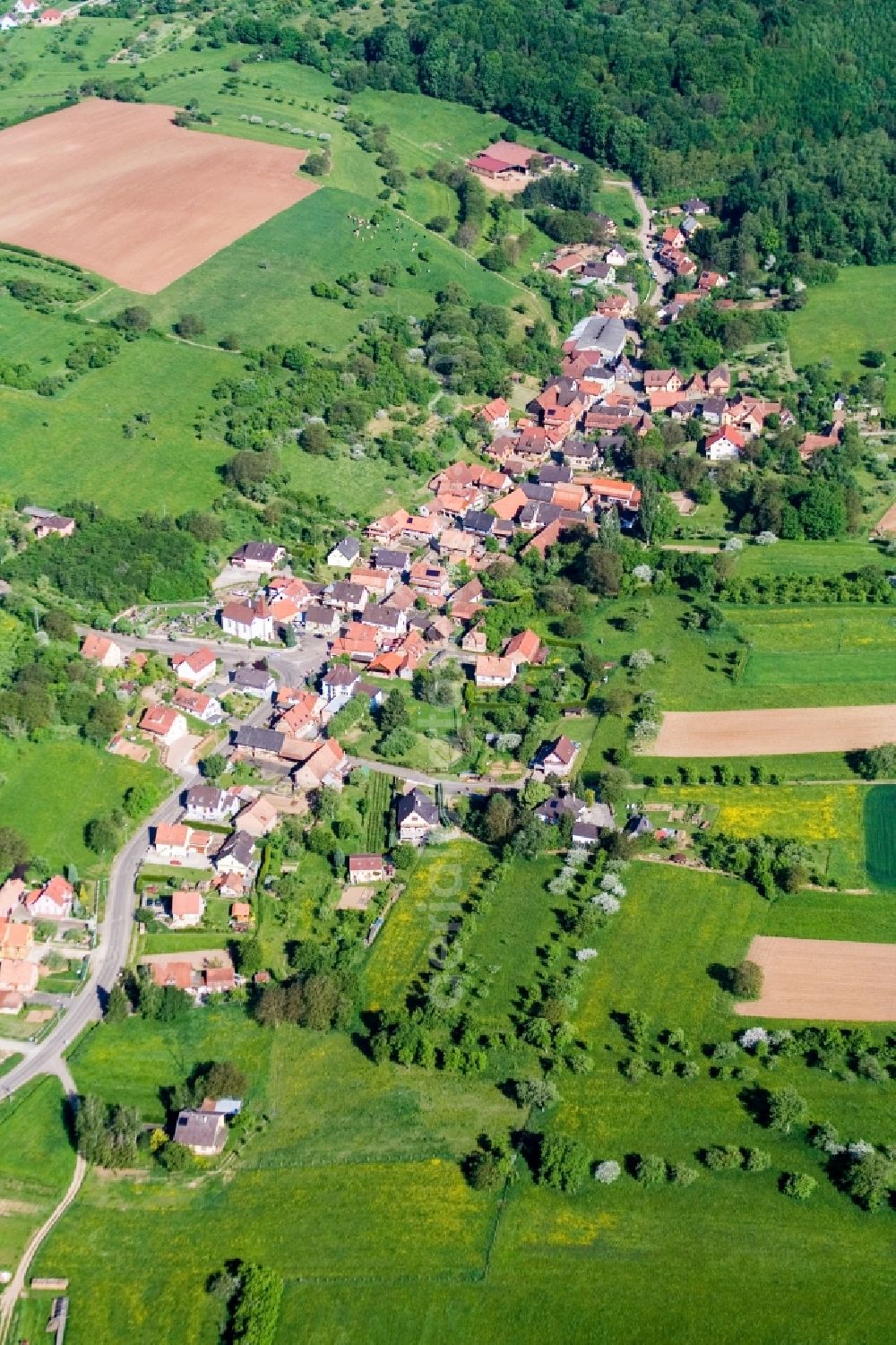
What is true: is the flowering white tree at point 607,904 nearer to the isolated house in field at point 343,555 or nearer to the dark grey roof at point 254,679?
the dark grey roof at point 254,679

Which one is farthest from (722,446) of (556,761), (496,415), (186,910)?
(186,910)

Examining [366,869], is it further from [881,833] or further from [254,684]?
[881,833]

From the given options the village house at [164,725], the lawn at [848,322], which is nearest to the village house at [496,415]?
the lawn at [848,322]

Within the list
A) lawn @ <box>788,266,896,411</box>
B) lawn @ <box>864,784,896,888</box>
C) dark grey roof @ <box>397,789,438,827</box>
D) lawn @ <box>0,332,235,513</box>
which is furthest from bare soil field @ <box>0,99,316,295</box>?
lawn @ <box>864,784,896,888</box>

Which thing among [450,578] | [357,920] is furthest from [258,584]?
[357,920]

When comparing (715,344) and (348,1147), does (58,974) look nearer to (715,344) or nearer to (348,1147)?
(348,1147)

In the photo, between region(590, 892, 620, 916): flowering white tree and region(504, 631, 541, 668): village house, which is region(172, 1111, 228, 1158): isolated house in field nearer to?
region(590, 892, 620, 916): flowering white tree
